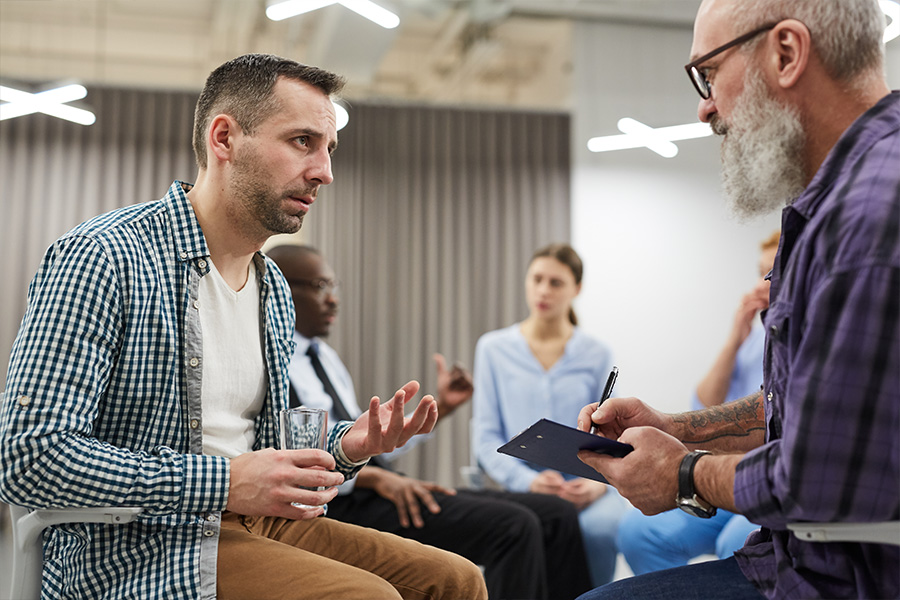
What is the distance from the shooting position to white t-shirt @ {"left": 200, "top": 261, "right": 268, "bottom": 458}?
4.61 feet

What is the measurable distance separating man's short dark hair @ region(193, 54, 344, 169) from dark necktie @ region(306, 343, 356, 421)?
45.6 inches

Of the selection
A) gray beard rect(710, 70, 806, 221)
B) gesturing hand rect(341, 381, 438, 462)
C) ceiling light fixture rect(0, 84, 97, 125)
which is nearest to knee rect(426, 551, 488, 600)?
gesturing hand rect(341, 381, 438, 462)

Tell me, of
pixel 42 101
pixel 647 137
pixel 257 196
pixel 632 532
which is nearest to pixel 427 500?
pixel 632 532

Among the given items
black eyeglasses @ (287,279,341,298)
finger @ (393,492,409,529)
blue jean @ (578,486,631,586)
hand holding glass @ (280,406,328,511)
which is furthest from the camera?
blue jean @ (578,486,631,586)

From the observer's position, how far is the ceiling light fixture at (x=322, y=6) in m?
3.59

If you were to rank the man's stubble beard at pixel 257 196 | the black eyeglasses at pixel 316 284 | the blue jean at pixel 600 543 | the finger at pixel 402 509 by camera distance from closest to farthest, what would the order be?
the man's stubble beard at pixel 257 196 → the finger at pixel 402 509 → the black eyeglasses at pixel 316 284 → the blue jean at pixel 600 543

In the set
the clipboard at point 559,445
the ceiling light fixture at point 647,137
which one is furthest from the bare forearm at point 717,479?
the ceiling light fixture at point 647,137

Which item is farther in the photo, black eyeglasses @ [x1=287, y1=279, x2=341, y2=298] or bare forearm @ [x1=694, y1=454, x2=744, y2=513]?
black eyeglasses @ [x1=287, y1=279, x2=341, y2=298]

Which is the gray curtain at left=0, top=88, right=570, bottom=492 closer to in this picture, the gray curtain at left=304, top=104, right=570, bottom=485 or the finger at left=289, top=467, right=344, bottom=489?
the gray curtain at left=304, top=104, right=570, bottom=485

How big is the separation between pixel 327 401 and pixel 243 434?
1057mm

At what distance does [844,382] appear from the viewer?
918 millimetres

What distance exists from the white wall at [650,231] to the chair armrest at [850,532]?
3.86 m

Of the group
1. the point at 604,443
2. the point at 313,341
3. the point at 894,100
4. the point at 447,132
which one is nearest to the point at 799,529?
the point at 604,443

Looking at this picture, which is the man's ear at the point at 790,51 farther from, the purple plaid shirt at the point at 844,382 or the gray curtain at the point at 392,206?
the gray curtain at the point at 392,206
